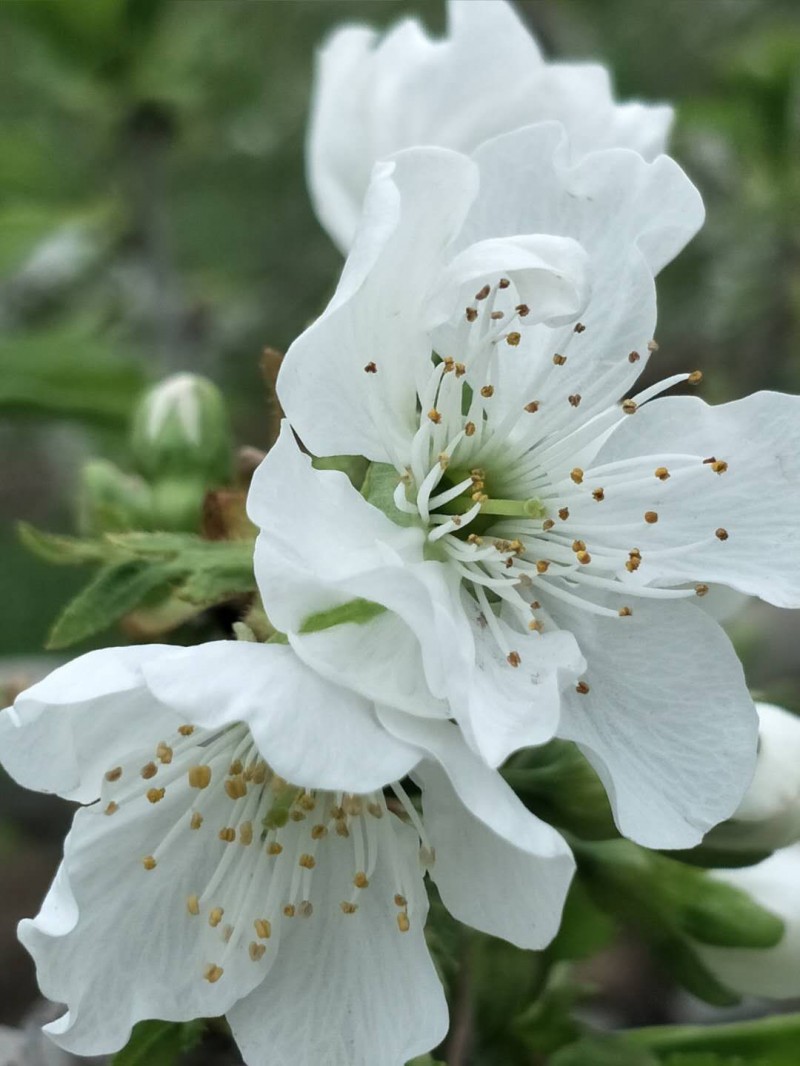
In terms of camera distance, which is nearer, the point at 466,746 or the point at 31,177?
the point at 466,746

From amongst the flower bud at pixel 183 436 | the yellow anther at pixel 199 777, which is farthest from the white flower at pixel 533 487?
the flower bud at pixel 183 436

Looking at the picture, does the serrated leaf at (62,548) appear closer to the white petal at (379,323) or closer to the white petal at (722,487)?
the white petal at (379,323)

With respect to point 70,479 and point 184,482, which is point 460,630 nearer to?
point 184,482

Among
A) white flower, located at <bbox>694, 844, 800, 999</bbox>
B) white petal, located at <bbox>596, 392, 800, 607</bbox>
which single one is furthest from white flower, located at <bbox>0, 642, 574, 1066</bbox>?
white flower, located at <bbox>694, 844, 800, 999</bbox>

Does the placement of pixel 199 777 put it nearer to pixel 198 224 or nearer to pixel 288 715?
pixel 288 715

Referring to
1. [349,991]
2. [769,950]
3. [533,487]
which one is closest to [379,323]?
[533,487]

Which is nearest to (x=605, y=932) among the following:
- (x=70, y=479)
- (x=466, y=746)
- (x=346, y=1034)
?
(x=346, y=1034)

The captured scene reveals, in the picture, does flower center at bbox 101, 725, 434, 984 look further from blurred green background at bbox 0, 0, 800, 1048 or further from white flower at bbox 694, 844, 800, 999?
blurred green background at bbox 0, 0, 800, 1048
